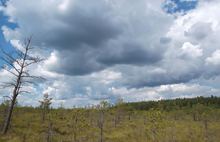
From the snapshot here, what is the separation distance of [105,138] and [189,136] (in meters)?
22.5

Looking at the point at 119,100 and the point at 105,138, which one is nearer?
the point at 105,138

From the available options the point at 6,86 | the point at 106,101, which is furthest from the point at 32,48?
the point at 106,101

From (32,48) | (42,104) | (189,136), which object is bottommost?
(189,136)

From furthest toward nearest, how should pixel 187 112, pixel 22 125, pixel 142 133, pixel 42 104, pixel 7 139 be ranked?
1. pixel 187 112
2. pixel 142 133
3. pixel 42 104
4. pixel 22 125
5. pixel 7 139

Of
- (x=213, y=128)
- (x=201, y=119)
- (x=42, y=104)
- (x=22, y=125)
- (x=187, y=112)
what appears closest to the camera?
(x=22, y=125)

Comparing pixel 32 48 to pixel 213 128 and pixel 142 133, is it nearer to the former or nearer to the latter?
pixel 142 133

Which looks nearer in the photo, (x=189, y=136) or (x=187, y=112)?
(x=189, y=136)

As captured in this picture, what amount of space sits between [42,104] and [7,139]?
82.7 feet

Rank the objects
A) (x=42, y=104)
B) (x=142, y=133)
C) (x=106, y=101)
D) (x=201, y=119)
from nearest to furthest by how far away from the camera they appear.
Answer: (x=106, y=101)
(x=42, y=104)
(x=142, y=133)
(x=201, y=119)

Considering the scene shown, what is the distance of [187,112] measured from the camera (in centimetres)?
12312

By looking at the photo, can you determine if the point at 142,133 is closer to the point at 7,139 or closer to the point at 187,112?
the point at 7,139

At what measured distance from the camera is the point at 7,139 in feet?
130

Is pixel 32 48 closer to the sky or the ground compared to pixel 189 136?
closer to the sky

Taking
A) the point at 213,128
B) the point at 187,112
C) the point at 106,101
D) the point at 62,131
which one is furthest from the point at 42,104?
the point at 187,112
